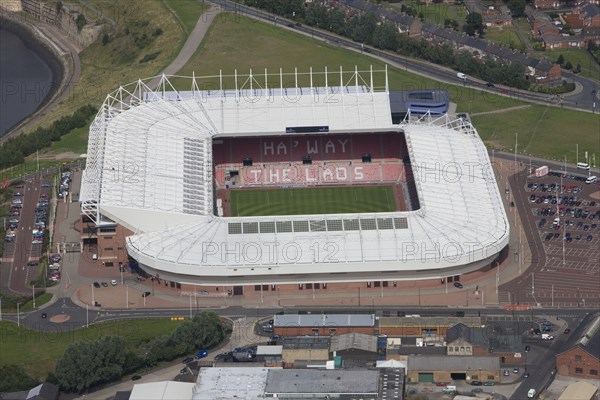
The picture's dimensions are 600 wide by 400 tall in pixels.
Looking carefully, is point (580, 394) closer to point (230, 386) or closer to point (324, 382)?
point (324, 382)

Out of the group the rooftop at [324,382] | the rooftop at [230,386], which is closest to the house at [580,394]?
the rooftop at [324,382]

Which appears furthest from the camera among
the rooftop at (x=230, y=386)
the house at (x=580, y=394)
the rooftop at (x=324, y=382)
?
the house at (x=580, y=394)

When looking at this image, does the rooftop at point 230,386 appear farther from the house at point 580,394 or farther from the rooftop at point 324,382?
the house at point 580,394

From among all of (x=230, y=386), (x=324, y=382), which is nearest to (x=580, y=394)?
(x=324, y=382)

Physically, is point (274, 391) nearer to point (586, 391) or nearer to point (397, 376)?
point (397, 376)

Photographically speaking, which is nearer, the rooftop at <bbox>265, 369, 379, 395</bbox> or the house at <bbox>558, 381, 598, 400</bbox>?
the rooftop at <bbox>265, 369, 379, 395</bbox>

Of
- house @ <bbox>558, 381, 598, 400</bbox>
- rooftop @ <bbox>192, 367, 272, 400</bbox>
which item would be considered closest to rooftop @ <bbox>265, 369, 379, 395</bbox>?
rooftop @ <bbox>192, 367, 272, 400</bbox>

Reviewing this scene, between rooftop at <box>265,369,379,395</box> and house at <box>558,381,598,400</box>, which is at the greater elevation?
rooftop at <box>265,369,379,395</box>

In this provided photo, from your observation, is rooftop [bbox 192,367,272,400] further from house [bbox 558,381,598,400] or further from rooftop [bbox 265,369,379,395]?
house [bbox 558,381,598,400]

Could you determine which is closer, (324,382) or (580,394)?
(324,382)

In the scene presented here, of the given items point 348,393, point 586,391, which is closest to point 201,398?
point 348,393

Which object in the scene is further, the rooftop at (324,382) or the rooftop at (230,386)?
the rooftop at (230,386)
